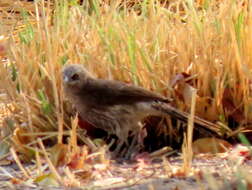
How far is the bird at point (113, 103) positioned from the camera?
3.68 metres

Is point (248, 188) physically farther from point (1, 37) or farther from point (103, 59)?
point (1, 37)

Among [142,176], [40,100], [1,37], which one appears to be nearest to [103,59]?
[40,100]

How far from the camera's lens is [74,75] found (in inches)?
149

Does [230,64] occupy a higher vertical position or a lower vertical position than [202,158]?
higher

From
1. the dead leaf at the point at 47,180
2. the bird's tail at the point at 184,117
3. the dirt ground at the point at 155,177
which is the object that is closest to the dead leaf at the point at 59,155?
the dirt ground at the point at 155,177

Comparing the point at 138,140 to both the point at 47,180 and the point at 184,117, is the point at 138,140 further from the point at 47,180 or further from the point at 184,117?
the point at 47,180

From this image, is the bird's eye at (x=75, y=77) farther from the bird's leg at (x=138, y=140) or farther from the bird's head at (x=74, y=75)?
the bird's leg at (x=138, y=140)

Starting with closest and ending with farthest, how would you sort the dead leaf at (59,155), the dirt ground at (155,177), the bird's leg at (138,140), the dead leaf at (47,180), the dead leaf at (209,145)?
1. the dirt ground at (155,177)
2. the dead leaf at (47,180)
3. the dead leaf at (59,155)
4. the dead leaf at (209,145)
5. the bird's leg at (138,140)

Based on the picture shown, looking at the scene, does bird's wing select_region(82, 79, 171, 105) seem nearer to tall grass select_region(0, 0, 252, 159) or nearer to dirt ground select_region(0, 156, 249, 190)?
tall grass select_region(0, 0, 252, 159)

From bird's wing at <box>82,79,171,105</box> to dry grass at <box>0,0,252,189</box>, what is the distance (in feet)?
0.66

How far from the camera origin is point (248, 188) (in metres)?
2.49

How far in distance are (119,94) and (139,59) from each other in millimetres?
394

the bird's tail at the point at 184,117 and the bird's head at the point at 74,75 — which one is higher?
the bird's head at the point at 74,75

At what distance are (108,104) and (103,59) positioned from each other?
0.49 meters
